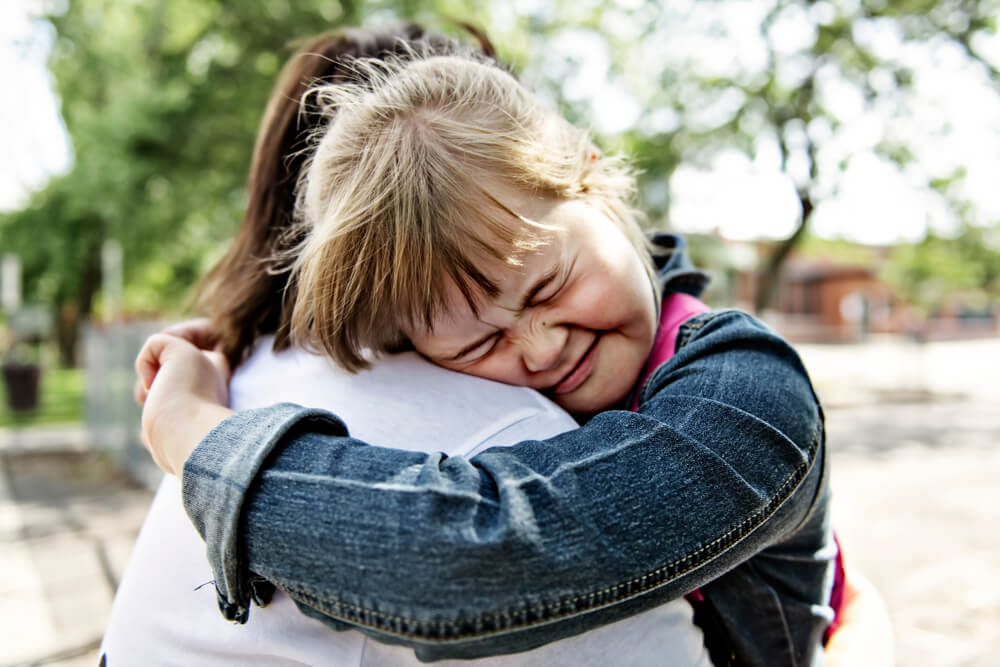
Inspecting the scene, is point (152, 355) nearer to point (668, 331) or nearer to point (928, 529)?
point (668, 331)

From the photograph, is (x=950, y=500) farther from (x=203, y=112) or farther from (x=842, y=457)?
(x=203, y=112)

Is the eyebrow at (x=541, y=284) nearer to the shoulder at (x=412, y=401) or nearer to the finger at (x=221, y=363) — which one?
the shoulder at (x=412, y=401)

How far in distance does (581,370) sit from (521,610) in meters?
0.55

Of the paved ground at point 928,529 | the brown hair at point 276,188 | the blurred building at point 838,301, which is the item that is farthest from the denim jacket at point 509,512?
the blurred building at point 838,301

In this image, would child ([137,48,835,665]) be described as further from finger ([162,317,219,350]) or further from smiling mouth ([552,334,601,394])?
finger ([162,317,219,350])

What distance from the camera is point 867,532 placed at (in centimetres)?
550

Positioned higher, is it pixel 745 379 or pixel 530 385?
pixel 745 379

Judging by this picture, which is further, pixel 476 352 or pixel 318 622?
pixel 476 352

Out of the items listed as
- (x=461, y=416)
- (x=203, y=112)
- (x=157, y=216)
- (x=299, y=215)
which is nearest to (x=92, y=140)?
(x=203, y=112)

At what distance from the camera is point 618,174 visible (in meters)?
1.46

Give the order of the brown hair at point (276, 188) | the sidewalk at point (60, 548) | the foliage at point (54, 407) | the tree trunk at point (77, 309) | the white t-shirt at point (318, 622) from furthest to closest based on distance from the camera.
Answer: the tree trunk at point (77, 309), the foliage at point (54, 407), the sidewalk at point (60, 548), the brown hair at point (276, 188), the white t-shirt at point (318, 622)

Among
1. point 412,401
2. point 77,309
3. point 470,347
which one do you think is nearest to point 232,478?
point 412,401

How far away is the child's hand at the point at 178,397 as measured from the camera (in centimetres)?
98

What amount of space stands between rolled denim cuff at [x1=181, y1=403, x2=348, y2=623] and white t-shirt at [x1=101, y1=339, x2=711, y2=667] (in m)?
0.07
